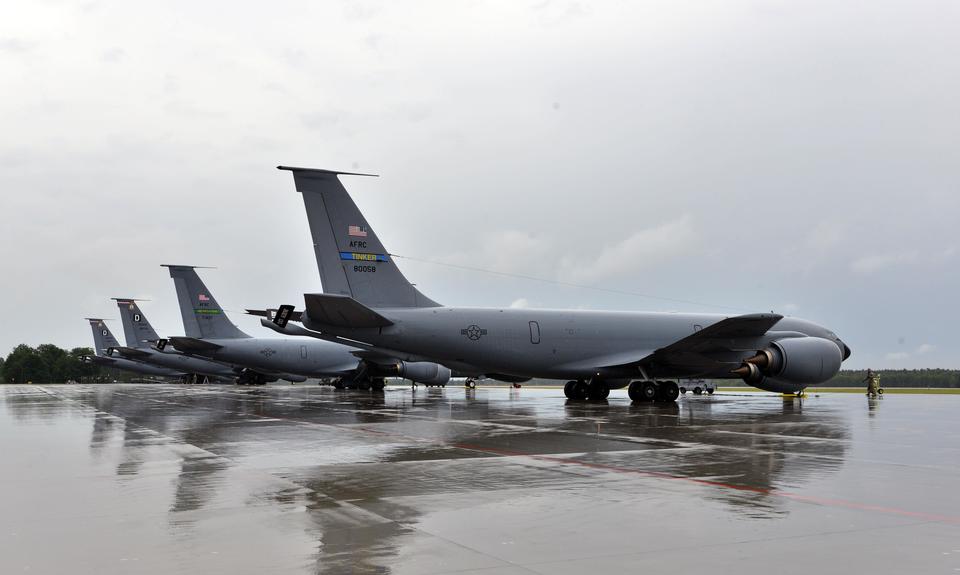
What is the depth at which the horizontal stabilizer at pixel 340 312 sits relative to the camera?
21.6 meters

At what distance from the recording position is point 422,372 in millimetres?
45406

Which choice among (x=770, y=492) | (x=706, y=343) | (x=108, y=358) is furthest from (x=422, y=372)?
(x=108, y=358)

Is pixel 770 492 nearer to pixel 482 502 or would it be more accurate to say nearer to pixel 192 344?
pixel 482 502

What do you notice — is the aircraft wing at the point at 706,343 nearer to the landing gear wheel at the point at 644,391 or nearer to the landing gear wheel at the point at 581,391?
the landing gear wheel at the point at 644,391

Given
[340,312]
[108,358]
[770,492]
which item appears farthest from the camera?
[108,358]

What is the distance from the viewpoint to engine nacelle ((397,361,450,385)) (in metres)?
44.6

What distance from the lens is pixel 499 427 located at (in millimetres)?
17344

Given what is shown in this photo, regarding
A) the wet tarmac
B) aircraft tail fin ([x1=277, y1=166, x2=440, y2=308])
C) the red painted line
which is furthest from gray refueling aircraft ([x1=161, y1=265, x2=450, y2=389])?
the red painted line

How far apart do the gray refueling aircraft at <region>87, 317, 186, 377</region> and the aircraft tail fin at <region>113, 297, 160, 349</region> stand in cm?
824

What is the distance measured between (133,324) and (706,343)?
60.4 meters

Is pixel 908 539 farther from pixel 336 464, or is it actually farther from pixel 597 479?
pixel 336 464

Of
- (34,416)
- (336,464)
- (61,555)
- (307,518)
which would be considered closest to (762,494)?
(307,518)

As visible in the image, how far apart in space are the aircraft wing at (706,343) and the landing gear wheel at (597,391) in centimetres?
190

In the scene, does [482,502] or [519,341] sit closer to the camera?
[482,502]
